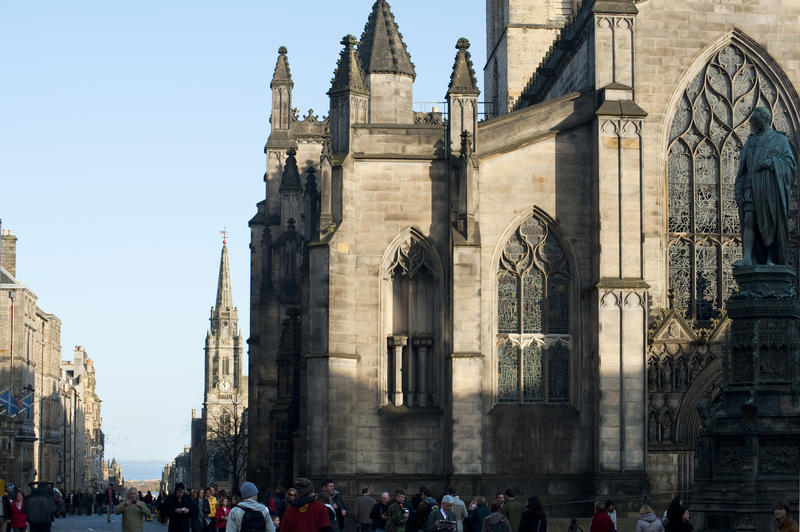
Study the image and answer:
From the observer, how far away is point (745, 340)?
21.1 m

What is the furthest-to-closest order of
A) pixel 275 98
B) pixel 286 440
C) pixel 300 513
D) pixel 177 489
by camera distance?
pixel 275 98 < pixel 286 440 < pixel 177 489 < pixel 300 513

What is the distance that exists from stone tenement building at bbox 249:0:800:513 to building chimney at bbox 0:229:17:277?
41339 mm

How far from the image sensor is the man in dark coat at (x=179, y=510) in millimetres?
25280

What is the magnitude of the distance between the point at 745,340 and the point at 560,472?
1477 cm

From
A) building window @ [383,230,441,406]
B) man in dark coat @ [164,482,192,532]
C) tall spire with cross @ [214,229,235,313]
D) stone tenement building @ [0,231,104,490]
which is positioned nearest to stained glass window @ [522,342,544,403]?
building window @ [383,230,441,406]

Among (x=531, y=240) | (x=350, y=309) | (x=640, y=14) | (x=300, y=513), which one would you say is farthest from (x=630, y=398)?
(x=300, y=513)

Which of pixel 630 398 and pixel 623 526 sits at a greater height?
pixel 630 398

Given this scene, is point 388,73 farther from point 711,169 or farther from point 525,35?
point 525,35

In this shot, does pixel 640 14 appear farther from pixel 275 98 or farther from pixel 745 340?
pixel 275 98

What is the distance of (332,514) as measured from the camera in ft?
73.2

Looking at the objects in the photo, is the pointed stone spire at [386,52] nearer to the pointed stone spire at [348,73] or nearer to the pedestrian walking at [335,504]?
the pointed stone spire at [348,73]

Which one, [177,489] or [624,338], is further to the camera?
[624,338]

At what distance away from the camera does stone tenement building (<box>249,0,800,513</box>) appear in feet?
114

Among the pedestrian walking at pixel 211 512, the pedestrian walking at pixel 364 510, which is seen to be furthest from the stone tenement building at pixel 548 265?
the pedestrian walking at pixel 364 510
